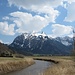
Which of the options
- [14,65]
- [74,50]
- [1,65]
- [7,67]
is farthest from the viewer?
[74,50]

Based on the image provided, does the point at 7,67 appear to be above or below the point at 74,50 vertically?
below

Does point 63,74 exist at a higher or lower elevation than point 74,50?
lower

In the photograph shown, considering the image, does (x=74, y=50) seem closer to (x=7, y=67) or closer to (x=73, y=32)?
(x=73, y=32)

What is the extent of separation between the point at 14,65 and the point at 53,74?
24.9 meters

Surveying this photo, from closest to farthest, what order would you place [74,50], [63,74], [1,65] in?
[63,74], [1,65], [74,50]

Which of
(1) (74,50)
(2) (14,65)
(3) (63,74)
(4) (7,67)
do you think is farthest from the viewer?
(1) (74,50)

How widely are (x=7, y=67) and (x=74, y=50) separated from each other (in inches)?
824

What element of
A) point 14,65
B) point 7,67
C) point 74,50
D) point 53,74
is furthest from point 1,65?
point 74,50

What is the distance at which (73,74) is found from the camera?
32000mm

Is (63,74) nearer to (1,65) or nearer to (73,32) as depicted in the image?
(1,65)

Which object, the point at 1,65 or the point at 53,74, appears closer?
the point at 53,74

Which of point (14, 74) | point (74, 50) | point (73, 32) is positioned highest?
point (73, 32)

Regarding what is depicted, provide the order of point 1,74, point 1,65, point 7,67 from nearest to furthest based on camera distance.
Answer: point 1,74, point 1,65, point 7,67

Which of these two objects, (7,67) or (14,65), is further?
(14,65)
